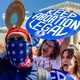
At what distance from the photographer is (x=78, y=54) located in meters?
3.56

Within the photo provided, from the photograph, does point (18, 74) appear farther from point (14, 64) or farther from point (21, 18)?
point (21, 18)

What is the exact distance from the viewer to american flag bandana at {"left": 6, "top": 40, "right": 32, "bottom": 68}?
2.47 metres

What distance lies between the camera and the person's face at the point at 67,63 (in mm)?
3467

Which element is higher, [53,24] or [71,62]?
[53,24]

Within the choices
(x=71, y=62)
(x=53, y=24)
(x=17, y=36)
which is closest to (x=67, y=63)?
(x=71, y=62)

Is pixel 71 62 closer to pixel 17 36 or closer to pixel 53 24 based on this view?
pixel 53 24

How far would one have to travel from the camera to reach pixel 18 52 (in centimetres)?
249

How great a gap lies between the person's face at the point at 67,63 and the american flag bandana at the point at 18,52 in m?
1.02

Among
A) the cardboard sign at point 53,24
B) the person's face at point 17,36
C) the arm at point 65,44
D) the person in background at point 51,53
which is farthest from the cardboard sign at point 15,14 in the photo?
the arm at point 65,44

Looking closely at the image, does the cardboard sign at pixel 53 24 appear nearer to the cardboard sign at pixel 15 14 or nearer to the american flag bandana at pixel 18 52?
the cardboard sign at pixel 15 14

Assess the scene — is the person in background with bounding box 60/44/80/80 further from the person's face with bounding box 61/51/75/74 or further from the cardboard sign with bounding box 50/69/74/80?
the cardboard sign with bounding box 50/69/74/80

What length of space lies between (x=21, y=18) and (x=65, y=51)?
3.09ft

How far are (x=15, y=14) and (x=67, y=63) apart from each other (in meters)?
0.97

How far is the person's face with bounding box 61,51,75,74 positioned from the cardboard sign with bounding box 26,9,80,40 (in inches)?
14.0
